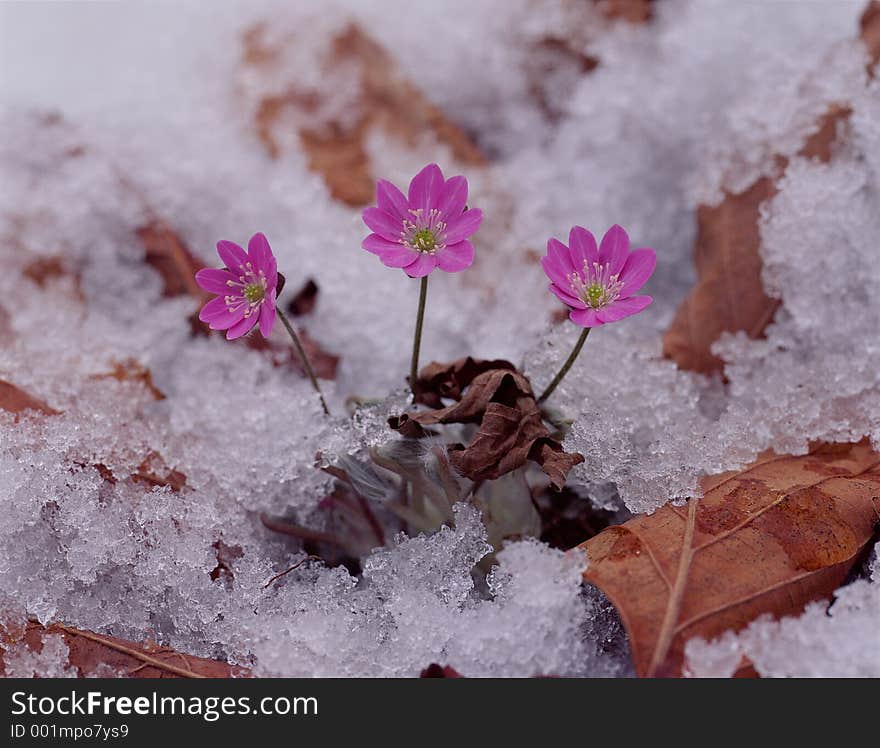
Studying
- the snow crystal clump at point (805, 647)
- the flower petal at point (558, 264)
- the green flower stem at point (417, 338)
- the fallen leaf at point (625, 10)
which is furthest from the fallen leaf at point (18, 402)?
the fallen leaf at point (625, 10)

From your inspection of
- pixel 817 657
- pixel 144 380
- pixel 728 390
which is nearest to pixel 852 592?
pixel 817 657

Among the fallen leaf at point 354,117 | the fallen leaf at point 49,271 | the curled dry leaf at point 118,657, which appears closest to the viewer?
the curled dry leaf at point 118,657

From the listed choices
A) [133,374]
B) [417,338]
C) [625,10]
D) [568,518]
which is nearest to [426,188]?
[417,338]

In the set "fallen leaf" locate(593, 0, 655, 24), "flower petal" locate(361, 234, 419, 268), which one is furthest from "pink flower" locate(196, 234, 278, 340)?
"fallen leaf" locate(593, 0, 655, 24)

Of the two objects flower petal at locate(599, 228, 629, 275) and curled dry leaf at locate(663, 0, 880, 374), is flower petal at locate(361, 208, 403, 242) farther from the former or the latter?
curled dry leaf at locate(663, 0, 880, 374)

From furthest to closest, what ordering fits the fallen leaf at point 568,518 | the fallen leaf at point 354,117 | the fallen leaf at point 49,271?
1. the fallen leaf at point 354,117
2. the fallen leaf at point 49,271
3. the fallen leaf at point 568,518

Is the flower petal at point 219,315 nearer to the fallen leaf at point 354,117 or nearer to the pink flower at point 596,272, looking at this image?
the pink flower at point 596,272
